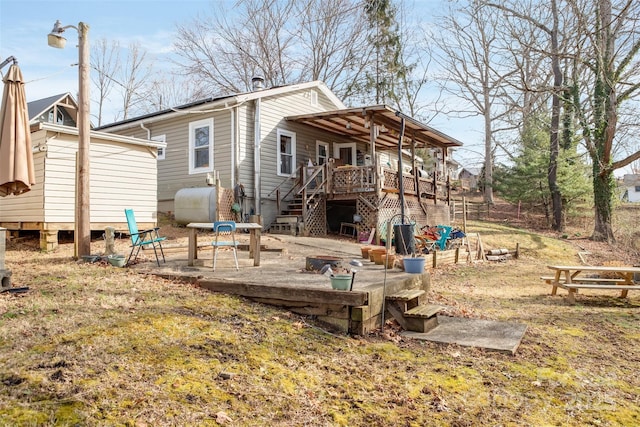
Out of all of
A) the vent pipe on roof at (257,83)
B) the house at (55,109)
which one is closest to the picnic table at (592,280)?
the vent pipe on roof at (257,83)

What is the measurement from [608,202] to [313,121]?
12799mm

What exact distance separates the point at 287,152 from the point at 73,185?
7.16m

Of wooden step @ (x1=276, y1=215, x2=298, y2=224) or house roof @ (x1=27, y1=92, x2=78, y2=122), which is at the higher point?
house roof @ (x1=27, y1=92, x2=78, y2=122)

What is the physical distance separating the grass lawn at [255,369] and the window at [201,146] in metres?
9.18

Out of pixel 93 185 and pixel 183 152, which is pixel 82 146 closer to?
pixel 93 185

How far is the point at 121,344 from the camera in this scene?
11.4 ft

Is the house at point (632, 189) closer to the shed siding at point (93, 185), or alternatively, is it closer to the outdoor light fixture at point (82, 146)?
the shed siding at point (93, 185)

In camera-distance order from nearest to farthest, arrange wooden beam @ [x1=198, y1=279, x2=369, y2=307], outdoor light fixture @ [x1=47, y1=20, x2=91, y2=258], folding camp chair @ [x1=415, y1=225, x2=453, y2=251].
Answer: wooden beam @ [x1=198, y1=279, x2=369, y2=307]
outdoor light fixture @ [x1=47, y1=20, x2=91, y2=258]
folding camp chair @ [x1=415, y1=225, x2=453, y2=251]

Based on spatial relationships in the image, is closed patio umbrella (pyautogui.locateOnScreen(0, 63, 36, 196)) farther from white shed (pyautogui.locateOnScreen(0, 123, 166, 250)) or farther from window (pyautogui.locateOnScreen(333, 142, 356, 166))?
window (pyautogui.locateOnScreen(333, 142, 356, 166))

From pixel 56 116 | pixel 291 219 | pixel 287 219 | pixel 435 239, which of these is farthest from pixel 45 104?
pixel 435 239

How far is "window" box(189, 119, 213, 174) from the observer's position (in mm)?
14438

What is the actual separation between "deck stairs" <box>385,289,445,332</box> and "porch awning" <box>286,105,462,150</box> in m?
8.56

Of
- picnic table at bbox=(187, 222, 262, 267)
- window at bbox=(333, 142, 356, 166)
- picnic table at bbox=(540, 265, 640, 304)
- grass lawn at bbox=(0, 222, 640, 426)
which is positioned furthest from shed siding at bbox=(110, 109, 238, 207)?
picnic table at bbox=(540, 265, 640, 304)

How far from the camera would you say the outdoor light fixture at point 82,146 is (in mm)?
7426
